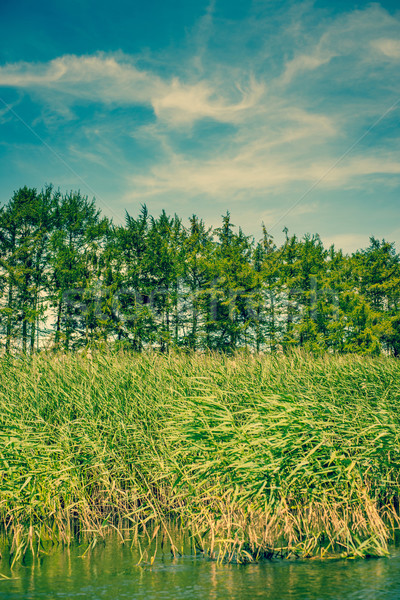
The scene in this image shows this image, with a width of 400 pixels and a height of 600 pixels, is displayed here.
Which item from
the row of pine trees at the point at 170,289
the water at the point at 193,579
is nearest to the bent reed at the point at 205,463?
the water at the point at 193,579

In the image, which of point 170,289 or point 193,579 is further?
point 170,289

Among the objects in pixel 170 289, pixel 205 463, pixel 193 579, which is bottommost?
pixel 193 579

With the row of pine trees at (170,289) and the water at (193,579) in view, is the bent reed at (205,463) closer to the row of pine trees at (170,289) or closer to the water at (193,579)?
the water at (193,579)

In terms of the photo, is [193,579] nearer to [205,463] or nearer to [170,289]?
[205,463]

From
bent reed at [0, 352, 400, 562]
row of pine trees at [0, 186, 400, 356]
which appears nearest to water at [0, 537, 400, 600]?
bent reed at [0, 352, 400, 562]

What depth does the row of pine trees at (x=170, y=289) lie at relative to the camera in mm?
27562

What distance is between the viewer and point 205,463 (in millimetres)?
6504

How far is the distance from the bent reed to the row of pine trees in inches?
700

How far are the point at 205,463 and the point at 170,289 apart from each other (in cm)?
2287

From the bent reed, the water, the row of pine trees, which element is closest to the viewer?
the water

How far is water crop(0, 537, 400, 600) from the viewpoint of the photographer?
5125 millimetres

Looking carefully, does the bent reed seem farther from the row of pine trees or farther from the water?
the row of pine trees

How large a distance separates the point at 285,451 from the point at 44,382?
15.4ft

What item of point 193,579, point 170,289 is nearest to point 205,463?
point 193,579
